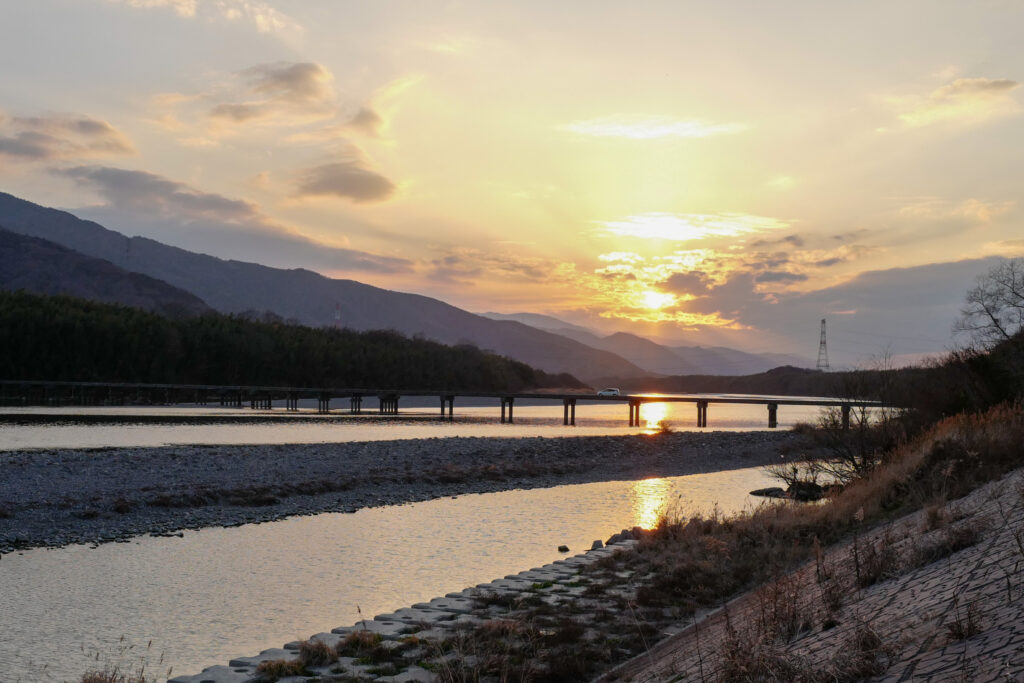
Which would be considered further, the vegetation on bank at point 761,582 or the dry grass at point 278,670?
the dry grass at point 278,670

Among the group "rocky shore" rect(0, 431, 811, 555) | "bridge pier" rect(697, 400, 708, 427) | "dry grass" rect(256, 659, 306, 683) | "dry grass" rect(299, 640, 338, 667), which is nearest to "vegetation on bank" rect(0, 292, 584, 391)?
"bridge pier" rect(697, 400, 708, 427)

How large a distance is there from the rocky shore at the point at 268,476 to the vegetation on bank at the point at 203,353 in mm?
57233

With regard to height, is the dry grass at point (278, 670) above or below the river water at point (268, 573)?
above

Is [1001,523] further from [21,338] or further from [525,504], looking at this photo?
[21,338]

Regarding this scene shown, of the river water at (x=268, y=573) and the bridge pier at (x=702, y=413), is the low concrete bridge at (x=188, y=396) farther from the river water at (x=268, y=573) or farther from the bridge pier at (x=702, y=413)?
the river water at (x=268, y=573)

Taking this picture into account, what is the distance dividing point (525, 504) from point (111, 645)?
1671cm

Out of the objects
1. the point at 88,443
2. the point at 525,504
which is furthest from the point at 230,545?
the point at 88,443

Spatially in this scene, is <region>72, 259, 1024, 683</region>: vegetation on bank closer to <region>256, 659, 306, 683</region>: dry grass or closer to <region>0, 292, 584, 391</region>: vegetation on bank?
<region>256, 659, 306, 683</region>: dry grass

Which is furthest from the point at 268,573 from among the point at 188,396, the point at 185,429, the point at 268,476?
the point at 188,396

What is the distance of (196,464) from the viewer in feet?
100

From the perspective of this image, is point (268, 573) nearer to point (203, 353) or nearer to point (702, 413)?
point (702, 413)

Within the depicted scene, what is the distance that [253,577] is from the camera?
15781 mm

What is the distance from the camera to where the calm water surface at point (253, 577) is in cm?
1165

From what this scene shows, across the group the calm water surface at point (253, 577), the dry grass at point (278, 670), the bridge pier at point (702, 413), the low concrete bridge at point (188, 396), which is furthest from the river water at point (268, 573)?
the bridge pier at point (702, 413)
